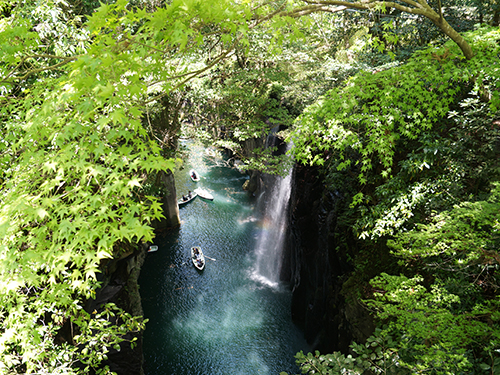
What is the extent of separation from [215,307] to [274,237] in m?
5.42

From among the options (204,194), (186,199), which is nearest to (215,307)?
(186,199)

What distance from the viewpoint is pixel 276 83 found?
42.5 ft

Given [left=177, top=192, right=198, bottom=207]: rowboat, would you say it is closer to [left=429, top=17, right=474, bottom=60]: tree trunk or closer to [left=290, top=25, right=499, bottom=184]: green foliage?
[left=290, top=25, right=499, bottom=184]: green foliage

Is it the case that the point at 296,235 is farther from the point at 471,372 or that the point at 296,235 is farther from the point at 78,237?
the point at 78,237

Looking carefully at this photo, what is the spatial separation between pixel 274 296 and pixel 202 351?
4635mm

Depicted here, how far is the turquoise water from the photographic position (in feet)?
36.6

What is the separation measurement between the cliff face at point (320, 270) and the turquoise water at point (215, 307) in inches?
56.8

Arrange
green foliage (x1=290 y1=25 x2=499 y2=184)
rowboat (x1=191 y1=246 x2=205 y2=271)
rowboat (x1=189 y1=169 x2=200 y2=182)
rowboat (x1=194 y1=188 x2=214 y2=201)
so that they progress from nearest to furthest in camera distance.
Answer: green foliage (x1=290 y1=25 x2=499 y2=184)
rowboat (x1=191 y1=246 x2=205 y2=271)
rowboat (x1=194 y1=188 x2=214 y2=201)
rowboat (x1=189 y1=169 x2=200 y2=182)

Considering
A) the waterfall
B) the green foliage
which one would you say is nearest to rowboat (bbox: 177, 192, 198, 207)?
the waterfall

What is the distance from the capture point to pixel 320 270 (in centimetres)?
1109

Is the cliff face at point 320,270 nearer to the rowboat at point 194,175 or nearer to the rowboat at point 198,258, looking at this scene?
the rowboat at point 198,258

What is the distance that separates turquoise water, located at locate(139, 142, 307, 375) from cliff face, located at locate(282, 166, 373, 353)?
4.74 feet

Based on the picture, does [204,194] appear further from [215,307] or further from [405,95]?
[405,95]

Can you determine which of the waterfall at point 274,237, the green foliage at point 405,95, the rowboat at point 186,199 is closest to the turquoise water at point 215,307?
the waterfall at point 274,237
